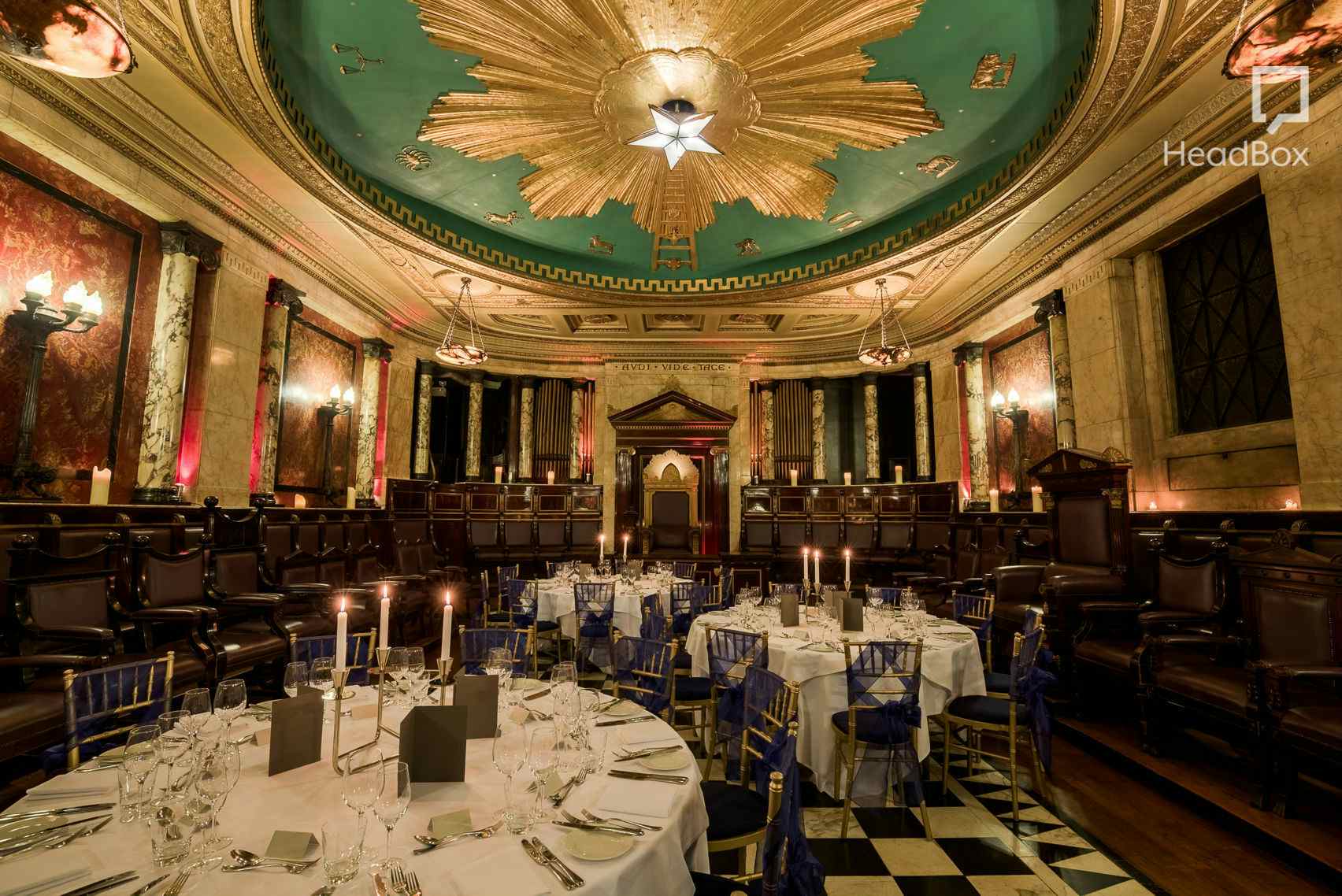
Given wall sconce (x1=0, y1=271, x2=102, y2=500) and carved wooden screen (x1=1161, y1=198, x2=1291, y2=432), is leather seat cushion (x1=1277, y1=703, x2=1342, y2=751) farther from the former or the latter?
wall sconce (x1=0, y1=271, x2=102, y2=500)

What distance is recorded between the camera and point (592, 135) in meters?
7.18

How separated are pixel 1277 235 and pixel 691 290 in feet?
24.2

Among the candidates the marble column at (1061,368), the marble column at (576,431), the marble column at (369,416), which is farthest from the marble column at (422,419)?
the marble column at (1061,368)

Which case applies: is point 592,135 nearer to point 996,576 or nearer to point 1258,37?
point 1258,37

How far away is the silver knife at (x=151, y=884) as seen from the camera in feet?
4.40

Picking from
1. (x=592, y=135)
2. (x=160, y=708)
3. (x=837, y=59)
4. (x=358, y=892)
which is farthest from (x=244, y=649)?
(x=837, y=59)

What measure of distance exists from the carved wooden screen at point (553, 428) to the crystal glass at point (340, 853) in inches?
473

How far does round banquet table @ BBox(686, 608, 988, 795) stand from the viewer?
13.2ft

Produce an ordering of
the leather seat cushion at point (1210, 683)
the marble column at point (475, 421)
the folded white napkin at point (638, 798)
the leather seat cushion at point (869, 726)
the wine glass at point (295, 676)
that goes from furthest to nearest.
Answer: the marble column at point (475, 421), the leather seat cushion at point (1210, 683), the leather seat cushion at point (869, 726), the wine glass at point (295, 676), the folded white napkin at point (638, 798)

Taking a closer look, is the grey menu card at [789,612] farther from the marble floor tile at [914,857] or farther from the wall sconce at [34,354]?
the wall sconce at [34,354]

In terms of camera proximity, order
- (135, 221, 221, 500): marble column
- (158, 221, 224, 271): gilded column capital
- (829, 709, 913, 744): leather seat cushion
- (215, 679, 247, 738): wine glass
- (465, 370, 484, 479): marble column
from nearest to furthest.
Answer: (215, 679, 247, 738): wine glass
(829, 709, 913, 744): leather seat cushion
(135, 221, 221, 500): marble column
(158, 221, 224, 271): gilded column capital
(465, 370, 484, 479): marble column

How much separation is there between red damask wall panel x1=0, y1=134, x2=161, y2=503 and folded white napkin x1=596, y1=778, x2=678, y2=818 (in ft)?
20.3

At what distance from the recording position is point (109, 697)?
2705 mm

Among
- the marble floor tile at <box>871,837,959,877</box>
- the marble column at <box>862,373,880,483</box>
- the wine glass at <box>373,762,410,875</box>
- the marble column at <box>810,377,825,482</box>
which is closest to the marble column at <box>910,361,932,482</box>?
the marble column at <box>862,373,880,483</box>
